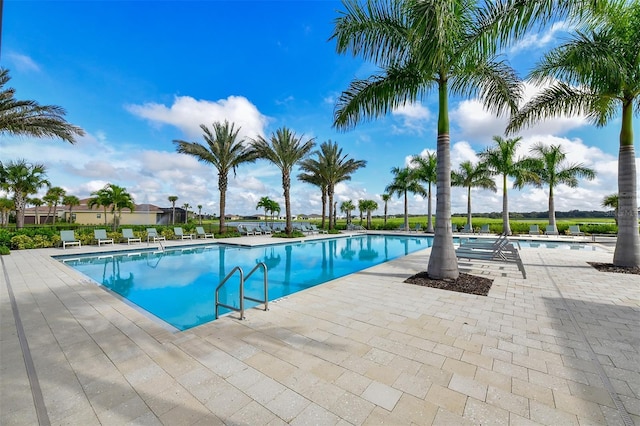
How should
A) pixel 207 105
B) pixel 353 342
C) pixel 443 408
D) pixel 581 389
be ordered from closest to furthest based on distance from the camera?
pixel 443 408 < pixel 581 389 < pixel 353 342 < pixel 207 105

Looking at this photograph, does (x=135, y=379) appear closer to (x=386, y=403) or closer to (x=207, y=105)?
(x=386, y=403)

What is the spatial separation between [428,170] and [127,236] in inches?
984

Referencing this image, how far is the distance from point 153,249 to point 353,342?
1527 centimetres

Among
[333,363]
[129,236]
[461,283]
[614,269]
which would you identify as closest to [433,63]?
[461,283]

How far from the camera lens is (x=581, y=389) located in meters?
2.59

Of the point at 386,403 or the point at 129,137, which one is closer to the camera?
the point at 386,403

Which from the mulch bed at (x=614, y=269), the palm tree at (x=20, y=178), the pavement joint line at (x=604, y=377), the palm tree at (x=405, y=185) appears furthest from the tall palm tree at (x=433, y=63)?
the palm tree at (x=20, y=178)

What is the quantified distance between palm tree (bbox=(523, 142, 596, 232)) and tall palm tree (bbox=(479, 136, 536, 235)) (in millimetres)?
1303

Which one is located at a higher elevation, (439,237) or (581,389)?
(439,237)

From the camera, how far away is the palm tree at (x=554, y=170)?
71.2 ft

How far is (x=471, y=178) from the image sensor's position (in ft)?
80.6

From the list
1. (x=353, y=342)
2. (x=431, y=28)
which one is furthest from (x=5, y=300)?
(x=431, y=28)

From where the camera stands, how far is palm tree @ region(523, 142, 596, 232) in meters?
21.7

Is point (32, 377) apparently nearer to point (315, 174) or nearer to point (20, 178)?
point (315, 174)
